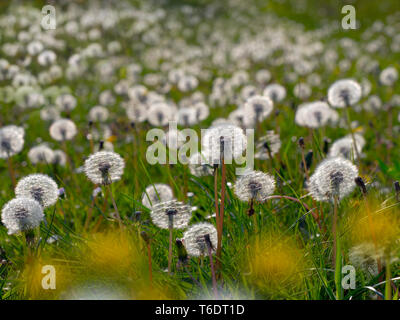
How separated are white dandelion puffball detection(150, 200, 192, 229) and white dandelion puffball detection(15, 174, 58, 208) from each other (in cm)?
47

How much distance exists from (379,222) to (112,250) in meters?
1.12

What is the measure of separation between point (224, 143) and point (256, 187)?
25cm

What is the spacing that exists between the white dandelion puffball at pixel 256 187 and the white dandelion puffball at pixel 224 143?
0.13m

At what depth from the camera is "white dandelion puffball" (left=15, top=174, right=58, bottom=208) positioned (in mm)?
1983

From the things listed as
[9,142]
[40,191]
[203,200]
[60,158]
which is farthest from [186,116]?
[40,191]

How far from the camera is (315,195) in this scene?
1.93 m

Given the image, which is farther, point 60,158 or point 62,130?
point 60,158

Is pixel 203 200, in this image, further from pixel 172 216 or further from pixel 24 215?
pixel 24 215

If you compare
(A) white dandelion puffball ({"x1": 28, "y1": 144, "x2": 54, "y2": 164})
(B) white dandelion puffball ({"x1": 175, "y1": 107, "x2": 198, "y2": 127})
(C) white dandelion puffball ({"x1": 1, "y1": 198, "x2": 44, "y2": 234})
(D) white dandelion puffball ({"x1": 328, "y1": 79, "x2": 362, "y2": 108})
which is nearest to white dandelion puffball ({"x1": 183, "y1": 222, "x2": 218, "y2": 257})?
(C) white dandelion puffball ({"x1": 1, "y1": 198, "x2": 44, "y2": 234})

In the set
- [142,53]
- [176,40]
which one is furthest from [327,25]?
[142,53]

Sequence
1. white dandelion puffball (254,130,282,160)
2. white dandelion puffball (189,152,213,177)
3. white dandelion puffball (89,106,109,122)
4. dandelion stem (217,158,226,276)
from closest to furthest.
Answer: dandelion stem (217,158,226,276) < white dandelion puffball (189,152,213,177) < white dandelion puffball (254,130,282,160) < white dandelion puffball (89,106,109,122)

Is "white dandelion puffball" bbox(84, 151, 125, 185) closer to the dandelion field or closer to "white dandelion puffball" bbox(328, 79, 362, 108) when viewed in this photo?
the dandelion field

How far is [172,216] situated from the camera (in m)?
1.77
